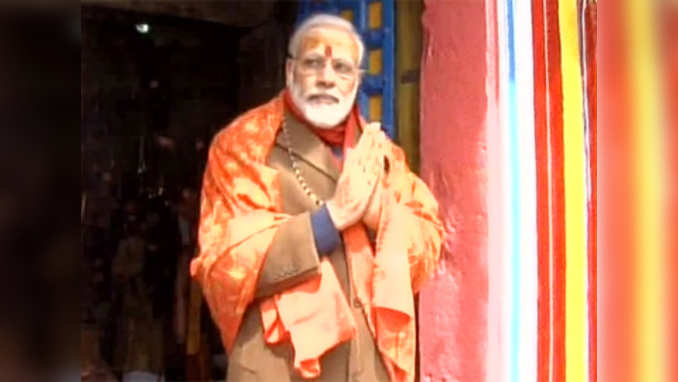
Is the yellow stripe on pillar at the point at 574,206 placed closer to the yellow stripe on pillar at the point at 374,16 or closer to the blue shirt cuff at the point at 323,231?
the yellow stripe on pillar at the point at 374,16

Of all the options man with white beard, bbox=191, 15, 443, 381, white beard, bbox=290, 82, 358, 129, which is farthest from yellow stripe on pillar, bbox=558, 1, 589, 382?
white beard, bbox=290, 82, 358, 129

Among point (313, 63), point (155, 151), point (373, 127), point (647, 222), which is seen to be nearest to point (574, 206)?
point (647, 222)

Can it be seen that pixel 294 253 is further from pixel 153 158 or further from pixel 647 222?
pixel 647 222

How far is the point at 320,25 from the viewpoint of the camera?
135 centimetres

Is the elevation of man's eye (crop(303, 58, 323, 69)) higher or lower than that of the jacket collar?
higher

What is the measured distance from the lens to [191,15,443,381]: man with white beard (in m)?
1.29

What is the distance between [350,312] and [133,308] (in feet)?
0.83

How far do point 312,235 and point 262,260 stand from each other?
0.06 m

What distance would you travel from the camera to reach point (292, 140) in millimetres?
1334

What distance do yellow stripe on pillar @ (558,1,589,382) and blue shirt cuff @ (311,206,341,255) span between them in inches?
13.9

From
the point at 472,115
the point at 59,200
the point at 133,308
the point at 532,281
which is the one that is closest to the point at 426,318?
the point at 532,281

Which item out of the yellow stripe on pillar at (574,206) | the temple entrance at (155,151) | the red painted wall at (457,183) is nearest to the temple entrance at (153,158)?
the temple entrance at (155,151)

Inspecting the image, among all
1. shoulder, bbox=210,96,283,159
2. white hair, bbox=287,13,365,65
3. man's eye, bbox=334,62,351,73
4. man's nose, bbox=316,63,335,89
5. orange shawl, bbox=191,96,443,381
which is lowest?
orange shawl, bbox=191,96,443,381

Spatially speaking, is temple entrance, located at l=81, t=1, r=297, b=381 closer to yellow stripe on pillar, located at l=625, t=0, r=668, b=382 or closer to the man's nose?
the man's nose
